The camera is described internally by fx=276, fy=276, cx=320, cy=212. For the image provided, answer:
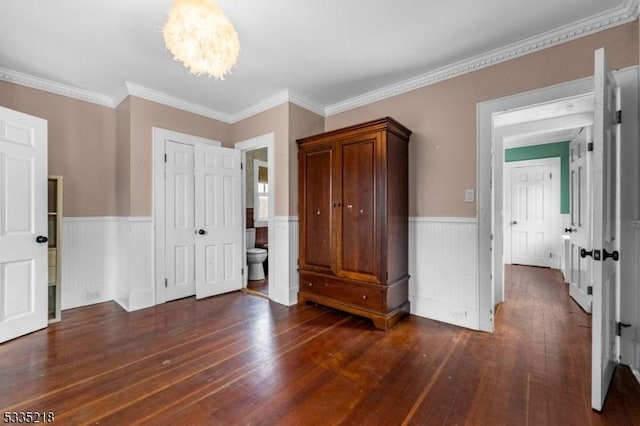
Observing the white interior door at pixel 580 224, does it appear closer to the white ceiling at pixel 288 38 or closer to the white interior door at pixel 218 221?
the white ceiling at pixel 288 38

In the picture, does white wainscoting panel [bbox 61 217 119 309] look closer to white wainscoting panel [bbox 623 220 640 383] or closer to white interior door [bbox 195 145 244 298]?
white interior door [bbox 195 145 244 298]

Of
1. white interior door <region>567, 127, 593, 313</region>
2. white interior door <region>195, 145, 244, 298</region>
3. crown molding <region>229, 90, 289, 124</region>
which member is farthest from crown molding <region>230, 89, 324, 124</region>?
white interior door <region>567, 127, 593, 313</region>

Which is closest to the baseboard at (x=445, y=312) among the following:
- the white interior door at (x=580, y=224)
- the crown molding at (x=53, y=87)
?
the white interior door at (x=580, y=224)

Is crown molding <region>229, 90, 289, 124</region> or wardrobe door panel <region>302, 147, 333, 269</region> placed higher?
crown molding <region>229, 90, 289, 124</region>

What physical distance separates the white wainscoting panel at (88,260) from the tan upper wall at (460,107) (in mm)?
3589

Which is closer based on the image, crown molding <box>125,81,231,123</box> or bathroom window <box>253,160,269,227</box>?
crown molding <box>125,81,231,123</box>

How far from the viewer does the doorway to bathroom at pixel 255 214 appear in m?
3.92

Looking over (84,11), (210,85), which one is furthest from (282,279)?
(84,11)

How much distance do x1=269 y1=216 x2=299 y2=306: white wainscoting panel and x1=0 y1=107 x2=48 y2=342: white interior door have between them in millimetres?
2186

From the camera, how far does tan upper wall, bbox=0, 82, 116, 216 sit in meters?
2.96

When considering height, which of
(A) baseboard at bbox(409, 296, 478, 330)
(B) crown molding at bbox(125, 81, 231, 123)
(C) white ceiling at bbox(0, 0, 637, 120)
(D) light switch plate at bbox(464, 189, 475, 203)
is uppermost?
(C) white ceiling at bbox(0, 0, 637, 120)

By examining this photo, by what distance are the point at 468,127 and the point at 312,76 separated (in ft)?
5.48

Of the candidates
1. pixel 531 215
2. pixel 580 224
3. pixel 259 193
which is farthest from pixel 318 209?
pixel 531 215

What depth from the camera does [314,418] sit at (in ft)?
4.88
